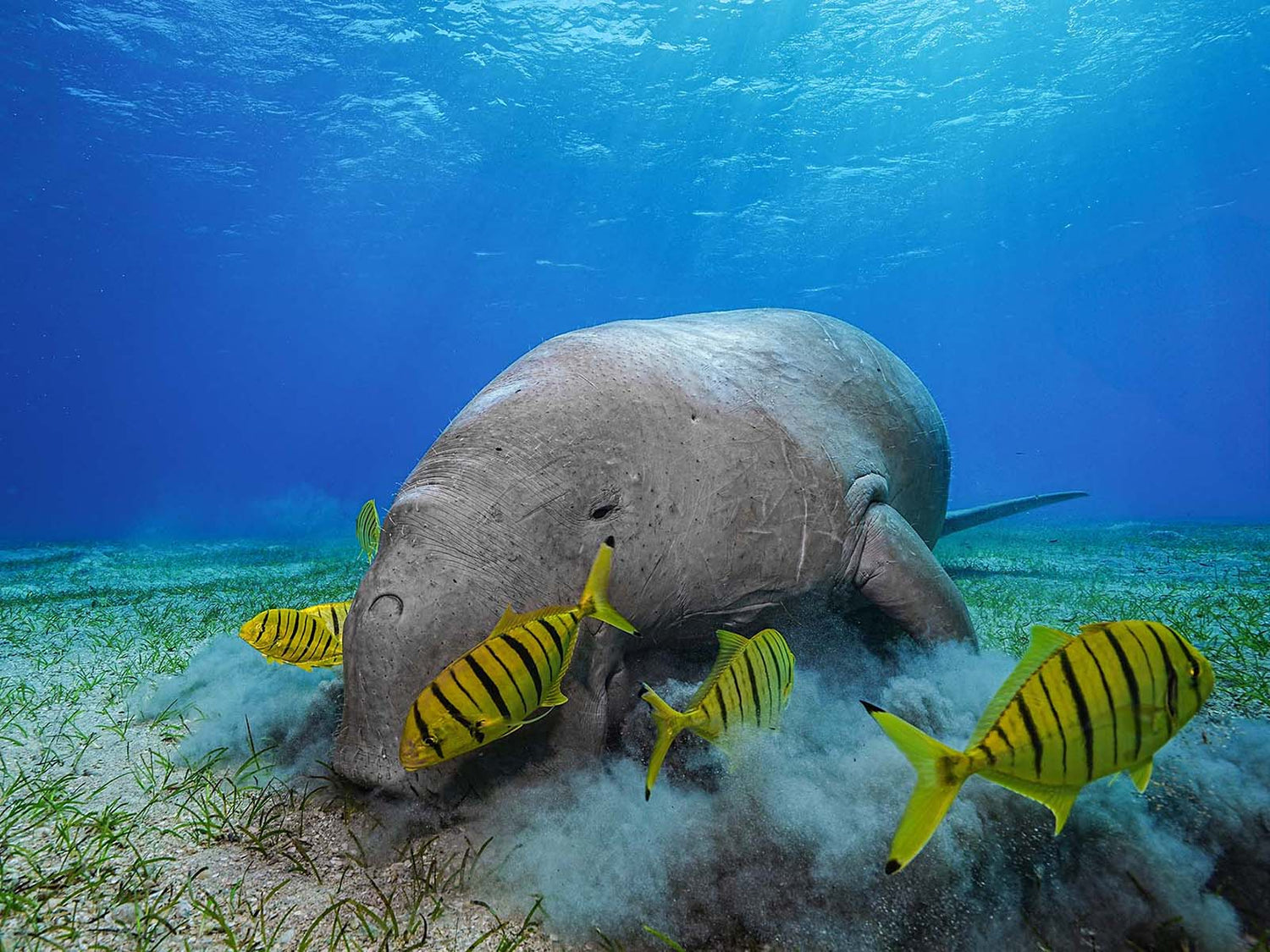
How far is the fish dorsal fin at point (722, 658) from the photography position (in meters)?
Result: 1.76

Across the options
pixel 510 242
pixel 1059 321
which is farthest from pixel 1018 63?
pixel 1059 321

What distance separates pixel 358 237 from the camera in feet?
134

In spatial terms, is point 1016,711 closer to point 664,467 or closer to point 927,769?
point 927,769

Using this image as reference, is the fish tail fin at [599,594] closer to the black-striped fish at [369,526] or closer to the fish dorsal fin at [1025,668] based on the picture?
the fish dorsal fin at [1025,668]

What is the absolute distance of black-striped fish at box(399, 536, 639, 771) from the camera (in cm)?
149

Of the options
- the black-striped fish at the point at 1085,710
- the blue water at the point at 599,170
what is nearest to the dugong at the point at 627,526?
the black-striped fish at the point at 1085,710

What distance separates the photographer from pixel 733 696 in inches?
68.9

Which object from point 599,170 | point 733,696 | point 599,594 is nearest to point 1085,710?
point 733,696

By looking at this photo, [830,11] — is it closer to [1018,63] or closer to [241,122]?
[1018,63]

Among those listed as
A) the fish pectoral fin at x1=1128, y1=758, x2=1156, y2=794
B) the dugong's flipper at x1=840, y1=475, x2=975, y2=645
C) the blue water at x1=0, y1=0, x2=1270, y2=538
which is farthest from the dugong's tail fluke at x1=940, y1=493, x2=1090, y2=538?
the blue water at x1=0, y1=0, x2=1270, y2=538

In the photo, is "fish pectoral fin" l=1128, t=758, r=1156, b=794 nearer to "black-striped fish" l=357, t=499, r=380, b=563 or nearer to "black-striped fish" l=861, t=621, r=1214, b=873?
"black-striped fish" l=861, t=621, r=1214, b=873

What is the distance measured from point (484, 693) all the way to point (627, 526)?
0.94 meters

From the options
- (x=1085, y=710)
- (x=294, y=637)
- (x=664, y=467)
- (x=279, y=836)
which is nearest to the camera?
(x=1085, y=710)

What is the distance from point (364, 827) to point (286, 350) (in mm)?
95645
